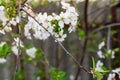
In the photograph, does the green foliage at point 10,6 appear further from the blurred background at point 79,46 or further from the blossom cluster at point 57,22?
the blurred background at point 79,46

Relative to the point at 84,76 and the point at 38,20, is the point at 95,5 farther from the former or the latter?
the point at 38,20

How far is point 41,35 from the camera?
6.95 ft

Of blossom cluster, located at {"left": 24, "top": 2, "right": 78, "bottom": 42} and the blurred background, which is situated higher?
the blurred background

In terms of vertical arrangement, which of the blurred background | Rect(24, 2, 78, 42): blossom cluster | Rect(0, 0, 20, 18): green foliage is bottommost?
Rect(24, 2, 78, 42): blossom cluster

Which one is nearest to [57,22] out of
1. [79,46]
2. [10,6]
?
[10,6]

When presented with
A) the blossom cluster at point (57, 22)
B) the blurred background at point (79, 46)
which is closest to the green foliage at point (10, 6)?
the blossom cluster at point (57, 22)

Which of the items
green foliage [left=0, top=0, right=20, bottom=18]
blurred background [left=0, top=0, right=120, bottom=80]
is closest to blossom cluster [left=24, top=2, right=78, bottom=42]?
green foliage [left=0, top=0, right=20, bottom=18]

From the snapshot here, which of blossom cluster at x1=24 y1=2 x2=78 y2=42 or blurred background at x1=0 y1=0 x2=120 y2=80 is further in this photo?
blurred background at x1=0 y1=0 x2=120 y2=80

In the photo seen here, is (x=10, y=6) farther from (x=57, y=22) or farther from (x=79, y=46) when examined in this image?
(x=79, y=46)

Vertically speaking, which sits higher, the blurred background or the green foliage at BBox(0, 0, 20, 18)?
the blurred background

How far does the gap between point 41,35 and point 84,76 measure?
409cm

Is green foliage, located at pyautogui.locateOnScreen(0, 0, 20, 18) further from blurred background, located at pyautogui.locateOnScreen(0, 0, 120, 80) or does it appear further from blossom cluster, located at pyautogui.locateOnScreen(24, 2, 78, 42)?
A: blurred background, located at pyautogui.locateOnScreen(0, 0, 120, 80)

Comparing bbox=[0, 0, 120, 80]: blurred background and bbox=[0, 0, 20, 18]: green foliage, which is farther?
bbox=[0, 0, 120, 80]: blurred background

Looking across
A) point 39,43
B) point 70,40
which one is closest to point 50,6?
point 39,43
